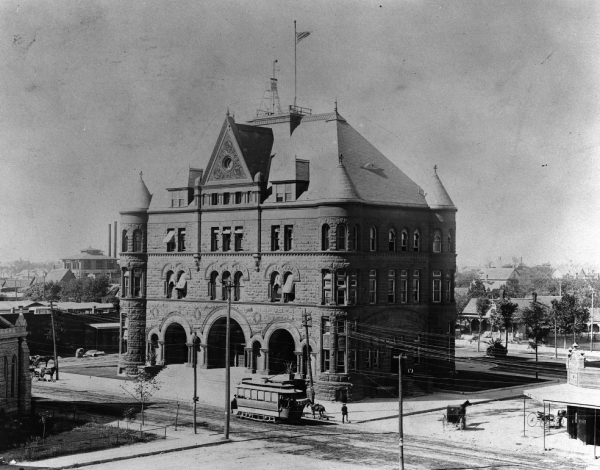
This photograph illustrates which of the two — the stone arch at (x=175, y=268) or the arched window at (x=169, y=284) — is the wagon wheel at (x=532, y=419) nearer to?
the stone arch at (x=175, y=268)

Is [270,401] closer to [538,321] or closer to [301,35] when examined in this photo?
[301,35]

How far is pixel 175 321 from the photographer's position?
7225cm

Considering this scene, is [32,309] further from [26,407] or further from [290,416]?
[290,416]

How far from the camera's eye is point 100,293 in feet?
478

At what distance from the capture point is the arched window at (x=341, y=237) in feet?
198

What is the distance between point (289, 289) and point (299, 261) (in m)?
2.30

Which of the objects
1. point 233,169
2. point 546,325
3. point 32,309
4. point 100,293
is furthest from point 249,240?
point 100,293

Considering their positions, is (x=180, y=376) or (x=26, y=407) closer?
(x=26, y=407)

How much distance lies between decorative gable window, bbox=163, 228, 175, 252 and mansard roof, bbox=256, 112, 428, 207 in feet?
40.1

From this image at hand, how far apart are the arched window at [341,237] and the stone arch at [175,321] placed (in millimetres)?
17265

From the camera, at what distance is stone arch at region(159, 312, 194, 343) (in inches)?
2785

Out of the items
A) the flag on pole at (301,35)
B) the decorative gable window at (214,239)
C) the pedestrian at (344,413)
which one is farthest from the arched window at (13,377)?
the flag on pole at (301,35)

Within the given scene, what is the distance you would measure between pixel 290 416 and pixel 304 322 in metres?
9.81

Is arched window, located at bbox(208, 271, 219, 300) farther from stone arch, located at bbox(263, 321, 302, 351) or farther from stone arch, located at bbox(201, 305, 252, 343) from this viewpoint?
stone arch, located at bbox(263, 321, 302, 351)
